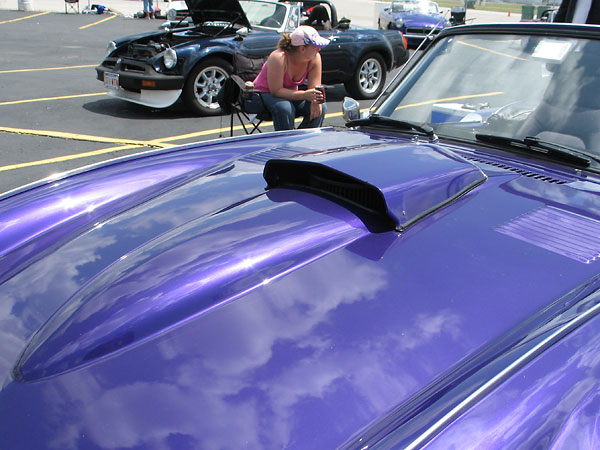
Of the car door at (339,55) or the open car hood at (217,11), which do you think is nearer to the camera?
the open car hood at (217,11)

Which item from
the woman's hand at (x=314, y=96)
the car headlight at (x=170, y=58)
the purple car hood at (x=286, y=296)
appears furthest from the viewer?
the car headlight at (x=170, y=58)

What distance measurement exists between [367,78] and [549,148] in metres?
7.73

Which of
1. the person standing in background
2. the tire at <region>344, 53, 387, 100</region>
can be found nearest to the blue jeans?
the person standing in background

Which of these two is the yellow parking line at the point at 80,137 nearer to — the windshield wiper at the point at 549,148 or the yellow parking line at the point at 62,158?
the yellow parking line at the point at 62,158

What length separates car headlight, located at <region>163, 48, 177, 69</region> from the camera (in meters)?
7.72

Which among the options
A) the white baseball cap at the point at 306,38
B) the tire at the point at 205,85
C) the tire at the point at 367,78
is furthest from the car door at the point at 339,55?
the white baseball cap at the point at 306,38

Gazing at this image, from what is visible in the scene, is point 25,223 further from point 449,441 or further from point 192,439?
point 449,441

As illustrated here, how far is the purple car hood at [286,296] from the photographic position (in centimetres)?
119

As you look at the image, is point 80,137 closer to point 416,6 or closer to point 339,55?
point 339,55

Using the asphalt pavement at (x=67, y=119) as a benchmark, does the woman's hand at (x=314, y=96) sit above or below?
above

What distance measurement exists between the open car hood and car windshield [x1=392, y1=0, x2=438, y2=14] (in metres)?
10.2

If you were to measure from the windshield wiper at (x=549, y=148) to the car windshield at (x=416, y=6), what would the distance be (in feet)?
53.1

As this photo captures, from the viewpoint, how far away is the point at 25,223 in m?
2.13

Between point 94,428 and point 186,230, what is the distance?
764 millimetres
